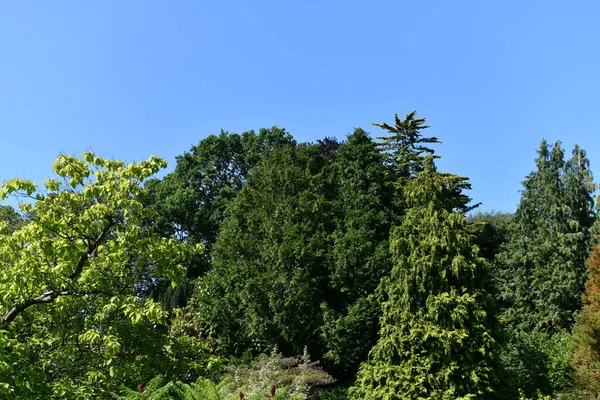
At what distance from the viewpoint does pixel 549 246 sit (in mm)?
21359

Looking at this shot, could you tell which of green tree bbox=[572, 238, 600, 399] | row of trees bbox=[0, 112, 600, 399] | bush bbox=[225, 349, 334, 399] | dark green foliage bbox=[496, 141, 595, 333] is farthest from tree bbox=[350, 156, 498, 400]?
dark green foliage bbox=[496, 141, 595, 333]

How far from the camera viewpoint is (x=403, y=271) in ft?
41.5

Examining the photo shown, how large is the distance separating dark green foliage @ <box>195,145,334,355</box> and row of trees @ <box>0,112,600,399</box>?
2.3 inches

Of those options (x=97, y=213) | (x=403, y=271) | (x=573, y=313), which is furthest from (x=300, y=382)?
(x=573, y=313)

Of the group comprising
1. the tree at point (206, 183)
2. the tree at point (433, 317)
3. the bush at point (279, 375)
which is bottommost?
the bush at point (279, 375)

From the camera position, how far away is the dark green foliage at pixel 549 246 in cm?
2048

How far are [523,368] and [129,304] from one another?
12.7m

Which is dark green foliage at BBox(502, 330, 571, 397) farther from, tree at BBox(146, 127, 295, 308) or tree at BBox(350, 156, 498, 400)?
tree at BBox(146, 127, 295, 308)

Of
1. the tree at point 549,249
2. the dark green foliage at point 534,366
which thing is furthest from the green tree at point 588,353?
the tree at point 549,249

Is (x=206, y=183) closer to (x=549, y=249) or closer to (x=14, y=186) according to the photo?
(x=549, y=249)

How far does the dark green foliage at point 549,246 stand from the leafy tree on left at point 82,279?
18.0 m

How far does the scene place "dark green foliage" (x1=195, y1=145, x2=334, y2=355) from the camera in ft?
50.4

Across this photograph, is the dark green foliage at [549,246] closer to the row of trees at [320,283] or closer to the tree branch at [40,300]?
the row of trees at [320,283]

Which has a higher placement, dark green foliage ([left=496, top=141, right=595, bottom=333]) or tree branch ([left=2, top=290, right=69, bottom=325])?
dark green foliage ([left=496, top=141, right=595, bottom=333])
